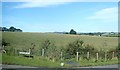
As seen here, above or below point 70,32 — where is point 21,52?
below

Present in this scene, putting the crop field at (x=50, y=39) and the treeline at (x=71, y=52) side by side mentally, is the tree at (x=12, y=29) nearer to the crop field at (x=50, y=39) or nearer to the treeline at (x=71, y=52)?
the crop field at (x=50, y=39)

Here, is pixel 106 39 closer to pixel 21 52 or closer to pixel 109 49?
pixel 109 49

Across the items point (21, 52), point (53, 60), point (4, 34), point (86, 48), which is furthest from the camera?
point (4, 34)

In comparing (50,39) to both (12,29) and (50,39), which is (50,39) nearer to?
(50,39)

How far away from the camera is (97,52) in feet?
76.4

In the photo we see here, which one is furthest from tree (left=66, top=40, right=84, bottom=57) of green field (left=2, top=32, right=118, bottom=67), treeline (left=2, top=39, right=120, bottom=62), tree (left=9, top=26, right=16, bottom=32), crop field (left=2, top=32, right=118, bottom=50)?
tree (left=9, top=26, right=16, bottom=32)

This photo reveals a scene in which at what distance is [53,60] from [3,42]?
548 cm

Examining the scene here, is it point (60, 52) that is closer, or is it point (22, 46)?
point (60, 52)

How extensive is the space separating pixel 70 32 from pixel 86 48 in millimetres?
3305

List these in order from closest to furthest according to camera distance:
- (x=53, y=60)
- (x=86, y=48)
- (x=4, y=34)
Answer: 1. (x=53, y=60)
2. (x=86, y=48)
3. (x=4, y=34)

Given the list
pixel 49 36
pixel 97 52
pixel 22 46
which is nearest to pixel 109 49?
pixel 97 52

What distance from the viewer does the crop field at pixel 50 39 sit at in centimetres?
2455

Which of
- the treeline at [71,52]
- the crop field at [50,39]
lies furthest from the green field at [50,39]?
the treeline at [71,52]

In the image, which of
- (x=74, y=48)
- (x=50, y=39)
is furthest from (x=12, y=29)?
(x=74, y=48)
